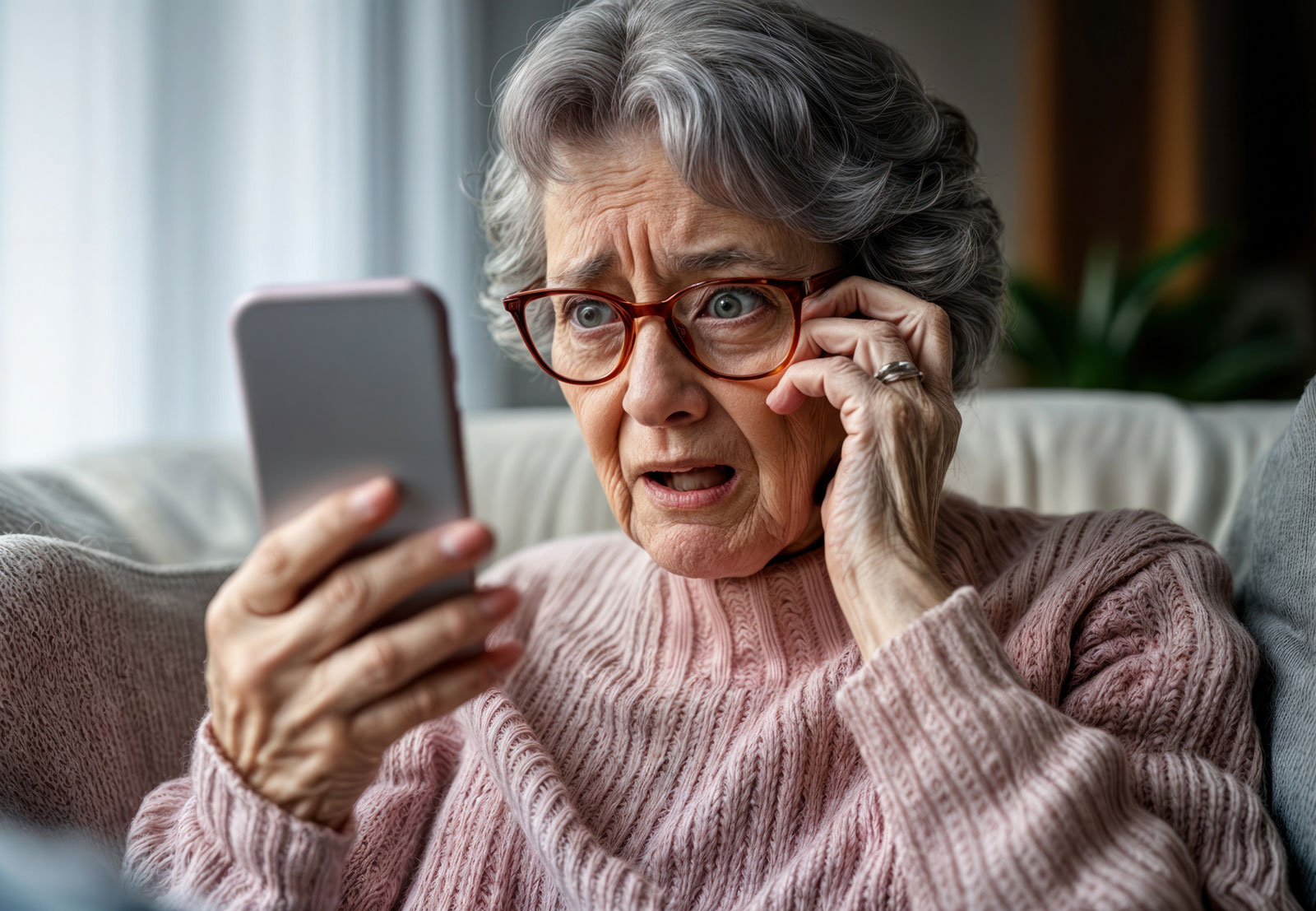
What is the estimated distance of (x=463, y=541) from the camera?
2.64 ft

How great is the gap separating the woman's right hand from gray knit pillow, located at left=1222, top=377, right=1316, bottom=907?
76 centimetres

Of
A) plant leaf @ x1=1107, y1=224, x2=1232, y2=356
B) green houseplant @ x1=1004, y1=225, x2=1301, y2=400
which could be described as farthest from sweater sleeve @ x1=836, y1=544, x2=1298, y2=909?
plant leaf @ x1=1107, y1=224, x2=1232, y2=356

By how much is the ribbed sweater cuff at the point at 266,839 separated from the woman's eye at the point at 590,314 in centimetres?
58

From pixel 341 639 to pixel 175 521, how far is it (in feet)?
3.34

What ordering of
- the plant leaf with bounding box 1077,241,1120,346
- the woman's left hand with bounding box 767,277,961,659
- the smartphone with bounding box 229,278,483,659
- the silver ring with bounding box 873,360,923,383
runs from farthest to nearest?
the plant leaf with bounding box 1077,241,1120,346 < the silver ring with bounding box 873,360,923,383 < the woman's left hand with bounding box 767,277,961,659 < the smartphone with bounding box 229,278,483,659

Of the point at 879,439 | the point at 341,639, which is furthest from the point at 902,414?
the point at 341,639

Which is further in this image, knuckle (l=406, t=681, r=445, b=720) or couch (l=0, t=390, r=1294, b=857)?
couch (l=0, t=390, r=1294, b=857)

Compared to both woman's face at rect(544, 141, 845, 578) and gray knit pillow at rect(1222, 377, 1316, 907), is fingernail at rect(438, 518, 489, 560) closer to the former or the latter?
woman's face at rect(544, 141, 845, 578)

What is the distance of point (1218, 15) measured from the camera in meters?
4.43

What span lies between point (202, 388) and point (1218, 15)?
431cm

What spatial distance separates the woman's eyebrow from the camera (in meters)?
1.12

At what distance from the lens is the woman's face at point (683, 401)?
112cm

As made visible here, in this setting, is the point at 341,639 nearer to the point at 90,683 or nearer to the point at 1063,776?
the point at 90,683

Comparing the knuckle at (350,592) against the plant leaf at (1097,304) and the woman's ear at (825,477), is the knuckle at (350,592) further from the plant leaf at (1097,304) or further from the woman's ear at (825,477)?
the plant leaf at (1097,304)
